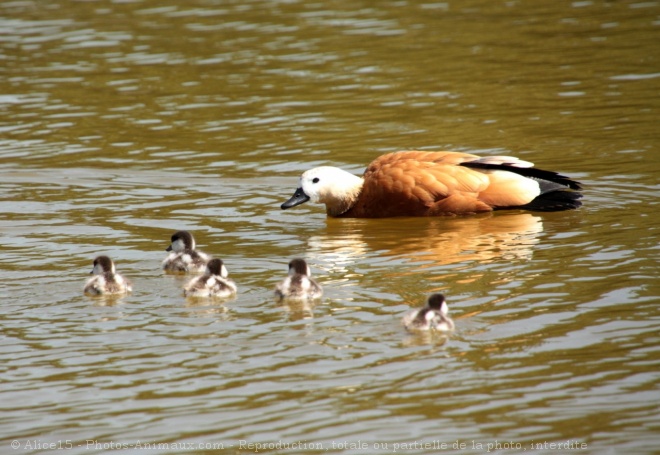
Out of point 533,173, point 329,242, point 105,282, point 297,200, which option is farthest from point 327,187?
point 105,282

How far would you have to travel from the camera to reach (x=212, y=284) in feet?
24.9

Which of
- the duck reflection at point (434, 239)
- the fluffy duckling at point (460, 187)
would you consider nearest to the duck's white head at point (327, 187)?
the fluffy duckling at point (460, 187)

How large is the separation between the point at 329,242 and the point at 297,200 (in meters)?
0.93

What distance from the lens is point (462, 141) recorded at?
42.3 ft

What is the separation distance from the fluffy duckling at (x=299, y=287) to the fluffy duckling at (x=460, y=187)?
8.80 feet

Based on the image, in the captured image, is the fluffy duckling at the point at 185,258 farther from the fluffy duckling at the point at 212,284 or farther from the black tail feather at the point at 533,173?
the black tail feather at the point at 533,173

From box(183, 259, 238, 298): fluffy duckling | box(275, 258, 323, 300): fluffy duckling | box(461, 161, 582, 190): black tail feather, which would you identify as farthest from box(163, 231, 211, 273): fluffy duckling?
box(461, 161, 582, 190): black tail feather

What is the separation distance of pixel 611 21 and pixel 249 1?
7.77m

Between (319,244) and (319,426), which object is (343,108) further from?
(319,426)

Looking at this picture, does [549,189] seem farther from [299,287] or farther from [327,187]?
[299,287]

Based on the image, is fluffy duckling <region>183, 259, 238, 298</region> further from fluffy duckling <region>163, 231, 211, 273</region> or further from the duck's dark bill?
the duck's dark bill

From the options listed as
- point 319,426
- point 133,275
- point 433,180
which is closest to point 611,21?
point 433,180

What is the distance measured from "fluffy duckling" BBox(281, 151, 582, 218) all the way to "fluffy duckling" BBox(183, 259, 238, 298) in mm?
2653

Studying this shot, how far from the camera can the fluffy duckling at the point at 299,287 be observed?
746 cm
